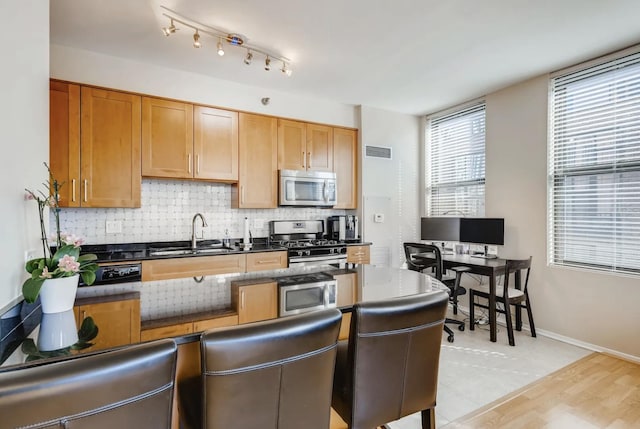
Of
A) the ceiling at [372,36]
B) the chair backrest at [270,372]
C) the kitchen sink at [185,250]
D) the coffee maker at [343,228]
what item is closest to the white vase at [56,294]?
the chair backrest at [270,372]

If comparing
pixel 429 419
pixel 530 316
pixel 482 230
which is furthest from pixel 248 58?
pixel 530 316

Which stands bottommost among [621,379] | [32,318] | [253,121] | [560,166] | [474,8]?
[621,379]

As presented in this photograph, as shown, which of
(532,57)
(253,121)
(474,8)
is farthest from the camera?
(253,121)

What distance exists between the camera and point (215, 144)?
11.5ft

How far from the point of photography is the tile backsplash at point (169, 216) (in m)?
3.13

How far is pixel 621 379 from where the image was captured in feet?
8.00

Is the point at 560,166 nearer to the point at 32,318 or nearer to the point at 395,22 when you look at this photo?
the point at 395,22

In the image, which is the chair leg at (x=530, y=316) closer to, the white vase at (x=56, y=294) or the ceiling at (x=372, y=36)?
the ceiling at (x=372, y=36)

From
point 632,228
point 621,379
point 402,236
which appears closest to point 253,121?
point 402,236

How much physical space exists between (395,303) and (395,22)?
2.26 metres

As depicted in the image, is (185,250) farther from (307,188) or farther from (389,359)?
(389,359)

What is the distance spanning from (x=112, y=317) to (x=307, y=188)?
2978 millimetres

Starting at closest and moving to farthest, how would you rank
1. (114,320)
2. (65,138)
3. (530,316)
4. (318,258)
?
(114,320)
(65,138)
(530,316)
(318,258)

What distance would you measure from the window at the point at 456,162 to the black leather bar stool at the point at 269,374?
372cm
